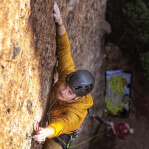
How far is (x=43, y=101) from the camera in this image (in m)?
2.47

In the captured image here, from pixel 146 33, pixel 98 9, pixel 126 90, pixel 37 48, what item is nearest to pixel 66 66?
pixel 37 48

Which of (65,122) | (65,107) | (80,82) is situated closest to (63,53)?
(80,82)

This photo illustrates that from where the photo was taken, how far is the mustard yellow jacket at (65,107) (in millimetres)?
2293

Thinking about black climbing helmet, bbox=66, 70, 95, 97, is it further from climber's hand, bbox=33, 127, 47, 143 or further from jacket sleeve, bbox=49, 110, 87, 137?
climber's hand, bbox=33, 127, 47, 143

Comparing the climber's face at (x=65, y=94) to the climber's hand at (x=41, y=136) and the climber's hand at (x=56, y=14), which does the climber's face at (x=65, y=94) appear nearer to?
the climber's hand at (x=41, y=136)

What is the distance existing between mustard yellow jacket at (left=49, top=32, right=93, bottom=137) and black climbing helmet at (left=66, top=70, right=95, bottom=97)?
0.71 feet

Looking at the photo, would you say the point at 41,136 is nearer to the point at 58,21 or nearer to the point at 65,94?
the point at 65,94

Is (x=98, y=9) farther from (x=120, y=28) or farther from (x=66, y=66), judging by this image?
(x=66, y=66)

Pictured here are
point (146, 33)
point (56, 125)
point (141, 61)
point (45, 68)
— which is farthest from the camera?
point (141, 61)

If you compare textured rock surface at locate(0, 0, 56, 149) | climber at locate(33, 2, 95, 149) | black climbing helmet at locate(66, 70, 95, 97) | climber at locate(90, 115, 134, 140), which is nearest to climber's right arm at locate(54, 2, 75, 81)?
climber at locate(33, 2, 95, 149)

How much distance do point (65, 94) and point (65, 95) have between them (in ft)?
0.04

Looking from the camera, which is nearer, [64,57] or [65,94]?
[65,94]

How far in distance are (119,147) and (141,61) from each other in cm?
300

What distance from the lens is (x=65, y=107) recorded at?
8.27 feet
